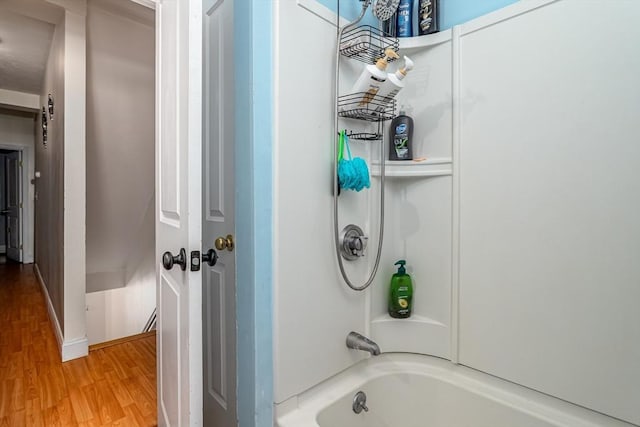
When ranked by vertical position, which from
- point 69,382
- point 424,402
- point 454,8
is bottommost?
point 69,382

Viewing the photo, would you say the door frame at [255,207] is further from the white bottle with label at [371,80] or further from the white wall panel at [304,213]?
the white bottle with label at [371,80]

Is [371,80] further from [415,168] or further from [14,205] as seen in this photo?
[14,205]

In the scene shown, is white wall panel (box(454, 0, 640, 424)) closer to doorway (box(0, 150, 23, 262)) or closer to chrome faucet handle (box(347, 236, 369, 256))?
chrome faucet handle (box(347, 236, 369, 256))

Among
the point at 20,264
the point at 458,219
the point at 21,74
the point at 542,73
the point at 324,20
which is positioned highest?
the point at 21,74

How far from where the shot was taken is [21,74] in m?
3.58

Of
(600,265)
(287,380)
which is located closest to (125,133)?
(287,380)

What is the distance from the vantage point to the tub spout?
1.23 m

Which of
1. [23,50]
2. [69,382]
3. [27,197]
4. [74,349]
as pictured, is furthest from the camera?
[27,197]

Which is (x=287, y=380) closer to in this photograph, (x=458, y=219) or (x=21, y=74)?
(x=458, y=219)

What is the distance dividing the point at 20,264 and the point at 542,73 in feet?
24.0

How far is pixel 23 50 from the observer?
3031mm

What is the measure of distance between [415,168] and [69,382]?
7.70 feet

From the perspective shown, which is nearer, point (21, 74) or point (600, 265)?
point (600, 265)

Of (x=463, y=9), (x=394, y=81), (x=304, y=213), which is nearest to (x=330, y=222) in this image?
(x=304, y=213)
